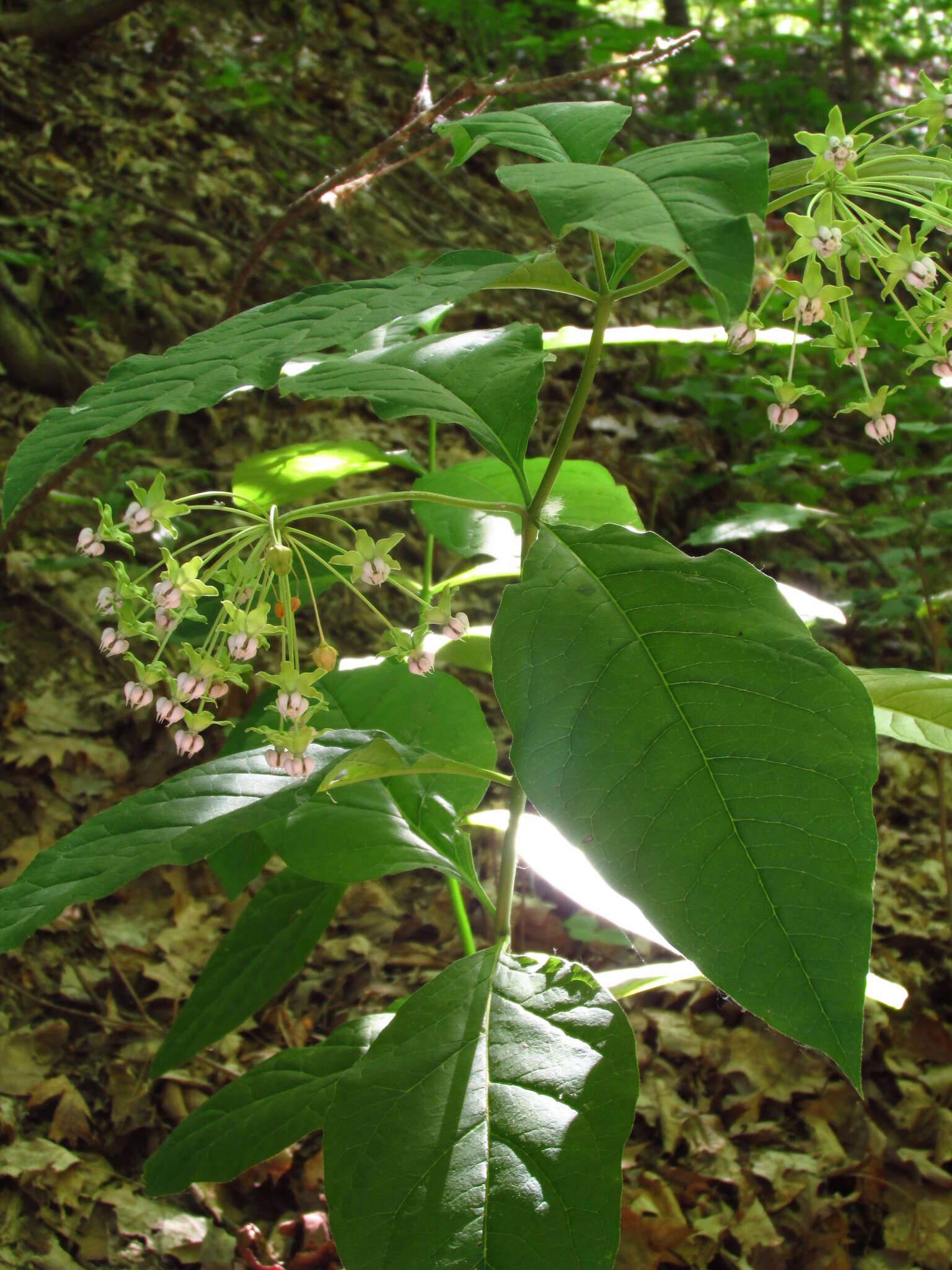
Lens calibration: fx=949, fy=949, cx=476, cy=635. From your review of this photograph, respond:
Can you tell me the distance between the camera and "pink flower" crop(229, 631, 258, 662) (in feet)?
3.75

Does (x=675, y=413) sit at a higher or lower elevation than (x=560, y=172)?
lower

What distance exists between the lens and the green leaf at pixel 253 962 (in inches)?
64.3

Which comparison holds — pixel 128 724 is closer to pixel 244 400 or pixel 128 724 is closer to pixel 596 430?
pixel 244 400

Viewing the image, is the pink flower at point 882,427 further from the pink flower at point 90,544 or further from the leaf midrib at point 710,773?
the pink flower at point 90,544

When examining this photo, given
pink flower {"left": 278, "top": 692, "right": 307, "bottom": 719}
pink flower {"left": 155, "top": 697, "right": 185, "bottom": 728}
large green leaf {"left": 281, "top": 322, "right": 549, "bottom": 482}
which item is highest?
large green leaf {"left": 281, "top": 322, "right": 549, "bottom": 482}

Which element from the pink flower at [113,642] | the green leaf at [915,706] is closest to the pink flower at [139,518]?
the pink flower at [113,642]

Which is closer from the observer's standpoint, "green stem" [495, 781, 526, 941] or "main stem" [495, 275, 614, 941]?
"main stem" [495, 275, 614, 941]

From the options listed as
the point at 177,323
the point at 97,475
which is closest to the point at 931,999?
the point at 97,475

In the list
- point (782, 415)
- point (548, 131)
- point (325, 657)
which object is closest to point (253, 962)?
point (325, 657)

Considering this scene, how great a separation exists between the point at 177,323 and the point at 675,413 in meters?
2.26

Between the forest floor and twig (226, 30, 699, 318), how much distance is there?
105 cm

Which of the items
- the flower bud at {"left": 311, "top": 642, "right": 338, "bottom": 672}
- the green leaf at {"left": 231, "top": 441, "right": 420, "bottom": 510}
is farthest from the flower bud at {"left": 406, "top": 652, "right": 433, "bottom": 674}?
the green leaf at {"left": 231, "top": 441, "right": 420, "bottom": 510}

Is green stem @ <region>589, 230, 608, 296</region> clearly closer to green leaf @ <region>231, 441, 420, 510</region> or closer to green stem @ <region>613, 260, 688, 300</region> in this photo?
green stem @ <region>613, 260, 688, 300</region>

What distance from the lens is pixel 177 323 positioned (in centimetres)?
392
